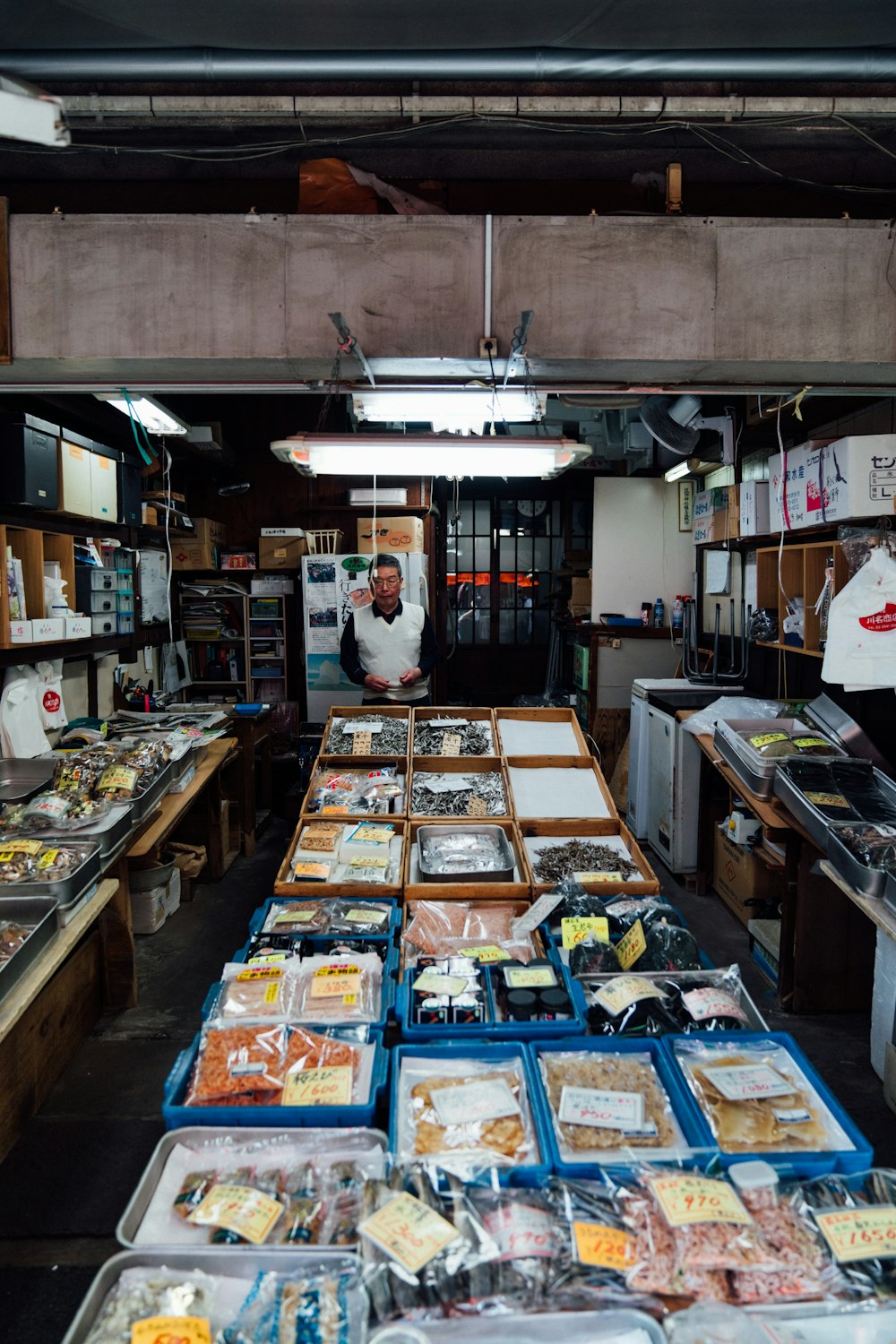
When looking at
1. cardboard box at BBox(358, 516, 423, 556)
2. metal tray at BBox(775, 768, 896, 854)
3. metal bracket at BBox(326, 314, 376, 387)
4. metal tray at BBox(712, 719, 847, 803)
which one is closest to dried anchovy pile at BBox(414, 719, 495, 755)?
metal tray at BBox(712, 719, 847, 803)

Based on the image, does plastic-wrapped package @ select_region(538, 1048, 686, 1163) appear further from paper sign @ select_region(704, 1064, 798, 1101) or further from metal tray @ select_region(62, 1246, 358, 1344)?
metal tray @ select_region(62, 1246, 358, 1344)

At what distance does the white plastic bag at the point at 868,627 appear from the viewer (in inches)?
132

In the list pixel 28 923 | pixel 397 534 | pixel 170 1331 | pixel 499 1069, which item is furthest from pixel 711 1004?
pixel 397 534

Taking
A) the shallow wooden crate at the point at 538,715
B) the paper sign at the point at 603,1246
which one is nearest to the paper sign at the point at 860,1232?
the paper sign at the point at 603,1246

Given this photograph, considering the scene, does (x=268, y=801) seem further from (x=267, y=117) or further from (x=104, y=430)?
(x=267, y=117)

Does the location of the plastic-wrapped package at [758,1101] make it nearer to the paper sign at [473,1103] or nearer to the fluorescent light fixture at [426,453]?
the paper sign at [473,1103]

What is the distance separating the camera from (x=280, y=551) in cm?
703

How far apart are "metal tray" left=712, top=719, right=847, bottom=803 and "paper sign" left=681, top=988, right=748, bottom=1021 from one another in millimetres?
1699

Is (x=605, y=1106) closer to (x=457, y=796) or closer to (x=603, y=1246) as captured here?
(x=603, y=1246)

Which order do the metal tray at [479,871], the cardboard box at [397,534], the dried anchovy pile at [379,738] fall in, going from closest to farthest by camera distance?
the metal tray at [479,871] → the dried anchovy pile at [379,738] → the cardboard box at [397,534]

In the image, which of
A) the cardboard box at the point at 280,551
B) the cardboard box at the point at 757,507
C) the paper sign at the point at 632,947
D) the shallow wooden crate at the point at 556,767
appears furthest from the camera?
the cardboard box at the point at 280,551

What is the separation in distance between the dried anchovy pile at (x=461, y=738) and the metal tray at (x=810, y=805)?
1.34m
